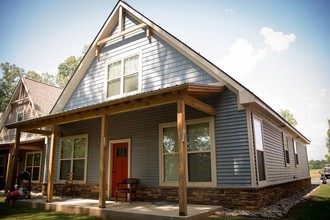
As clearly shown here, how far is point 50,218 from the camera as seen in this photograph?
7125 mm

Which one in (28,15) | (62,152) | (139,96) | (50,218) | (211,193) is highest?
(28,15)

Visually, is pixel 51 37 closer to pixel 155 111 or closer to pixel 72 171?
pixel 72 171

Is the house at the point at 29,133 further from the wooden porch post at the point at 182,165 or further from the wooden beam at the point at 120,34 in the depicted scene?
the wooden porch post at the point at 182,165

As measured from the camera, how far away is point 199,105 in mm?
7586

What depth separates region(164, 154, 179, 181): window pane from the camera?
29.7 feet

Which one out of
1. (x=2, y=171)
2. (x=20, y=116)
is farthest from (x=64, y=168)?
(x=2, y=171)

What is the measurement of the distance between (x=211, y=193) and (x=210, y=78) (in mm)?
3879

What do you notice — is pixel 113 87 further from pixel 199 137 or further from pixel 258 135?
pixel 258 135

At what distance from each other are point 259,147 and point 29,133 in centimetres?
1512

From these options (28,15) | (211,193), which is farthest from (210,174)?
(28,15)

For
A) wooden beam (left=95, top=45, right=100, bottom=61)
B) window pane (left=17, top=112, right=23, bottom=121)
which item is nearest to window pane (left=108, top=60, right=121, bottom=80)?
wooden beam (left=95, top=45, right=100, bottom=61)

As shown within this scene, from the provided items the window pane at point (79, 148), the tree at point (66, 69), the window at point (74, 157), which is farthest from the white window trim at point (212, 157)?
the tree at point (66, 69)

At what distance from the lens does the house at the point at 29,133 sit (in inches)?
634

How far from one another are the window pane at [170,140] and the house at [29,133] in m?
9.81
